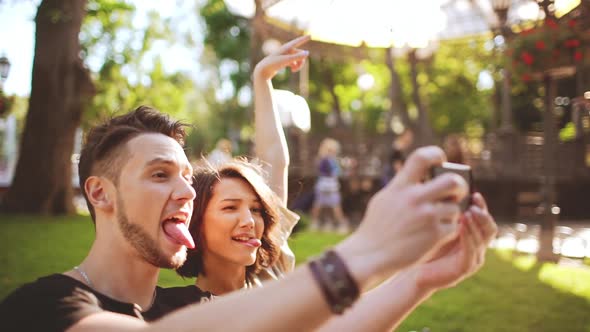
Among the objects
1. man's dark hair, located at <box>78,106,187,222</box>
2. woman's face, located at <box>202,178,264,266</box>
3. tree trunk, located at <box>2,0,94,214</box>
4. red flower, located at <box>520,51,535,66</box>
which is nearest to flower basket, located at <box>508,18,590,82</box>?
red flower, located at <box>520,51,535,66</box>

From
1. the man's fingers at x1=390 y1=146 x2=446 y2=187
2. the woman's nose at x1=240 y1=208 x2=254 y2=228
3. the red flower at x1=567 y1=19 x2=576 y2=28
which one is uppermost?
the red flower at x1=567 y1=19 x2=576 y2=28

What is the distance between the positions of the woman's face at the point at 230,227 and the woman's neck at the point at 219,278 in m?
0.03

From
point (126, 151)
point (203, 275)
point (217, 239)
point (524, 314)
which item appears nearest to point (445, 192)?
point (126, 151)

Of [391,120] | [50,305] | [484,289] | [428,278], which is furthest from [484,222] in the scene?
[391,120]

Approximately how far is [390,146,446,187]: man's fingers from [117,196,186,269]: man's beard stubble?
854 millimetres

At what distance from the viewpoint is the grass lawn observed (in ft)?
16.5

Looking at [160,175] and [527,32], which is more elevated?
[527,32]

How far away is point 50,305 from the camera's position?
1300 mm

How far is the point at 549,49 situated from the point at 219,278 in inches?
235

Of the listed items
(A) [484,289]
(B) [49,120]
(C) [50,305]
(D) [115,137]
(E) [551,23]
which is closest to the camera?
(C) [50,305]

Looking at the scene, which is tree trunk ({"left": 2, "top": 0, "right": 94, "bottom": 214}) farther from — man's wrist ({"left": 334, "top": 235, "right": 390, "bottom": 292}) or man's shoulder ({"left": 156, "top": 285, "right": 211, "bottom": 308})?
man's wrist ({"left": 334, "top": 235, "right": 390, "bottom": 292})

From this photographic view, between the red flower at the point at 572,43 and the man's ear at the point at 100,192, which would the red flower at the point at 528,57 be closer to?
the red flower at the point at 572,43

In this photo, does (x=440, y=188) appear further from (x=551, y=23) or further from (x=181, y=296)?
(x=551, y=23)

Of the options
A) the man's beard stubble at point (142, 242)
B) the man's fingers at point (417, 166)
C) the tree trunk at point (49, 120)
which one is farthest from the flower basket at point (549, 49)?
the tree trunk at point (49, 120)
